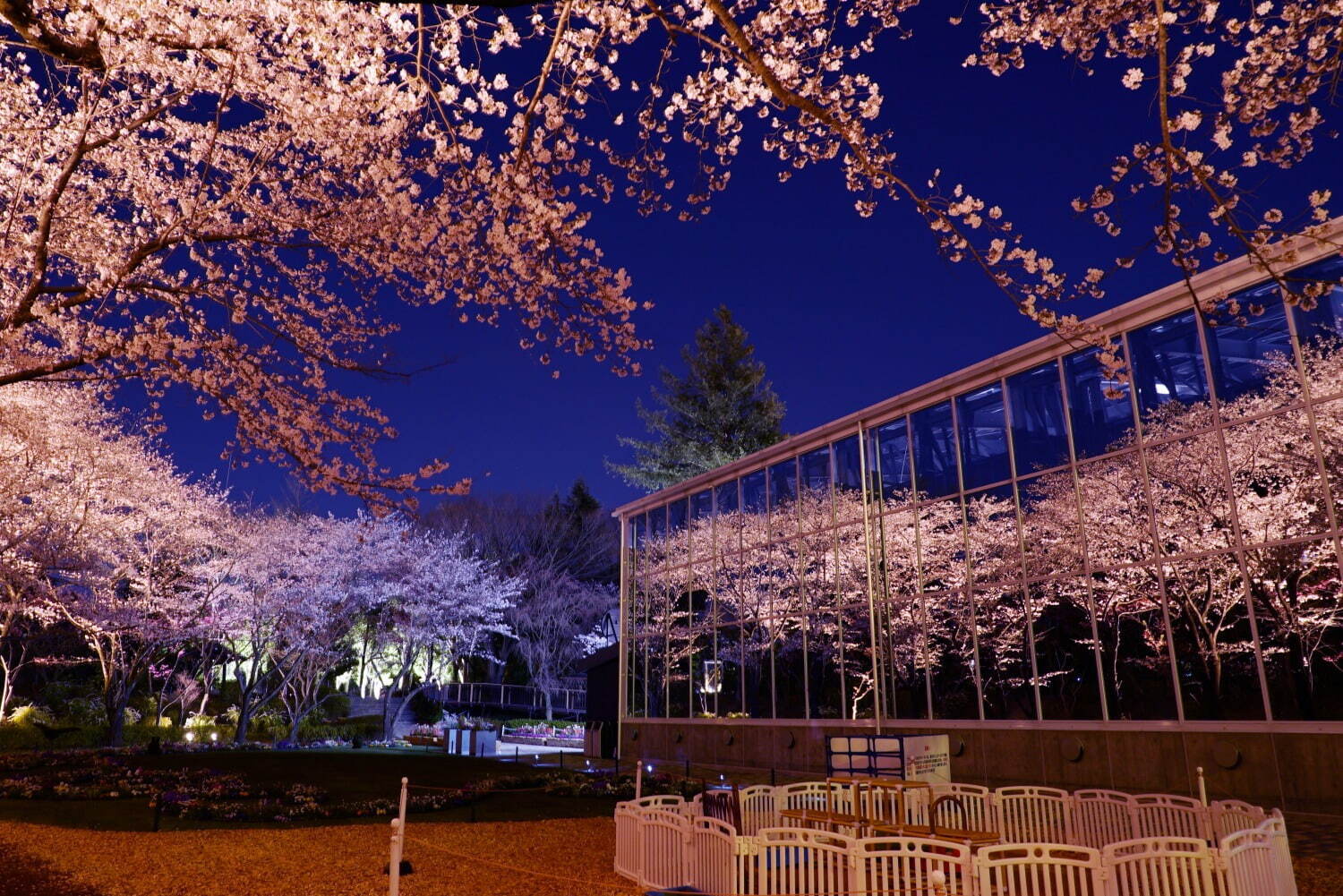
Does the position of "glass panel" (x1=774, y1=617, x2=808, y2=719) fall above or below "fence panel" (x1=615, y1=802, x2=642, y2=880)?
above

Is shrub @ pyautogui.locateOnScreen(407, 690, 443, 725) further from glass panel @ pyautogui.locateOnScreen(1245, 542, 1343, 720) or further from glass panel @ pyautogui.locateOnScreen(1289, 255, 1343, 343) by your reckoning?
glass panel @ pyautogui.locateOnScreen(1289, 255, 1343, 343)

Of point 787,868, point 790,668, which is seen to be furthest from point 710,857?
point 790,668

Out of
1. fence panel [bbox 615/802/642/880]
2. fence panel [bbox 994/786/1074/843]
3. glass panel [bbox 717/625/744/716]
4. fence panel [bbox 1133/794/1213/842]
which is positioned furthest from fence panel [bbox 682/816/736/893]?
glass panel [bbox 717/625/744/716]

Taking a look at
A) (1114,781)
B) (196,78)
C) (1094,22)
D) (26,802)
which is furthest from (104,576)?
(1094,22)

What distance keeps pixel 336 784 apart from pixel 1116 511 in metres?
14.6

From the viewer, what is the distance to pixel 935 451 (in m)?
18.0

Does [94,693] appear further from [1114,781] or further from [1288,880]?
[1288,880]

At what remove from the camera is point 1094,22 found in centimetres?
609

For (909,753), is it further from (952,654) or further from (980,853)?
(952,654)

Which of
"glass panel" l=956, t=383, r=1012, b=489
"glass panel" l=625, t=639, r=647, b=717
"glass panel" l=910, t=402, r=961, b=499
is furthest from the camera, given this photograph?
"glass panel" l=625, t=639, r=647, b=717

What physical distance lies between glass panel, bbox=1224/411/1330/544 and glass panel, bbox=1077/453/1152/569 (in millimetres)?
1425

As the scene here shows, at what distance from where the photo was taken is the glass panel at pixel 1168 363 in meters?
13.6

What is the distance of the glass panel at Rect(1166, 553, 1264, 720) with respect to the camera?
12.5 metres

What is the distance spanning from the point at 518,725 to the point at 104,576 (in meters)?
16.5
